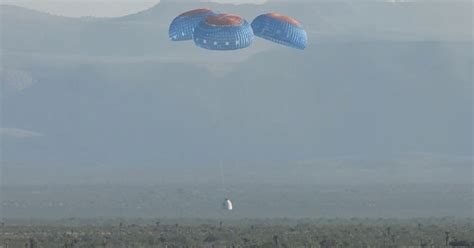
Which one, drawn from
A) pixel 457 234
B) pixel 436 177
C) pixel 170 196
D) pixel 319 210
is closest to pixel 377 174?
pixel 436 177

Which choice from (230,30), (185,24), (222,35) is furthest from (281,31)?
(185,24)

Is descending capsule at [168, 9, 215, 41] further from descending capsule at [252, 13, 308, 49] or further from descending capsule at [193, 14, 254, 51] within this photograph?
descending capsule at [193, 14, 254, 51]

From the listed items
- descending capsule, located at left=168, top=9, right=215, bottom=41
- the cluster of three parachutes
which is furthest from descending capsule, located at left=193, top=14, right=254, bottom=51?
descending capsule, located at left=168, top=9, right=215, bottom=41

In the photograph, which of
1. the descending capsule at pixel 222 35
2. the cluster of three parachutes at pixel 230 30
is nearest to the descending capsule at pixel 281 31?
the cluster of three parachutes at pixel 230 30

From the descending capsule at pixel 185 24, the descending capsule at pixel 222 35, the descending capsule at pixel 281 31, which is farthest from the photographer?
the descending capsule at pixel 185 24

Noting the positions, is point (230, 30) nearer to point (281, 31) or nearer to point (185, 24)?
point (281, 31)

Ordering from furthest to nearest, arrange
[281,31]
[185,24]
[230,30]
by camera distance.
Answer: [185,24]
[281,31]
[230,30]

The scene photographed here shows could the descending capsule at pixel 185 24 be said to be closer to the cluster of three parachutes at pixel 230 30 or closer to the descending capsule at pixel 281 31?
the cluster of three parachutes at pixel 230 30
